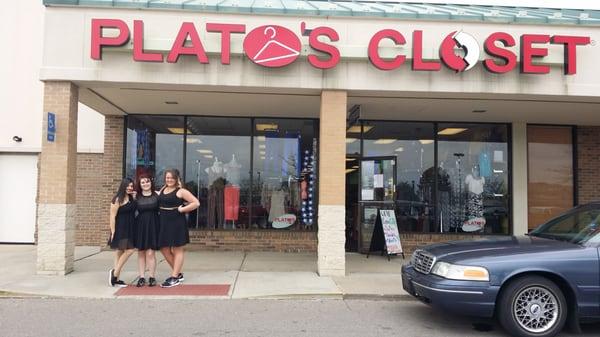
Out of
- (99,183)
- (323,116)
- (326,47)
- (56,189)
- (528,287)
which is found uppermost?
(326,47)

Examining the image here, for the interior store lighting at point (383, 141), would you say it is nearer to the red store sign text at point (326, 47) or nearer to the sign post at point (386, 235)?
the sign post at point (386, 235)

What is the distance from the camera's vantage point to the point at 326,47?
29.1ft

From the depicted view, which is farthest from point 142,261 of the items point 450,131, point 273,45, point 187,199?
point 450,131

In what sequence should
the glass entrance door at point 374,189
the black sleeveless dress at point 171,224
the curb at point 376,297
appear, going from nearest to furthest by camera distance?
the curb at point 376,297 → the black sleeveless dress at point 171,224 → the glass entrance door at point 374,189

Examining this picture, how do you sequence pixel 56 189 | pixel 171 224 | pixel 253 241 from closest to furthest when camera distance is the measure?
1. pixel 171 224
2. pixel 56 189
3. pixel 253 241

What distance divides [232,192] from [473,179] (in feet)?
19.1

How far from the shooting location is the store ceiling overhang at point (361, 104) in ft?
32.0

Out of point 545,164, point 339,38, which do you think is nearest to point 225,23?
point 339,38

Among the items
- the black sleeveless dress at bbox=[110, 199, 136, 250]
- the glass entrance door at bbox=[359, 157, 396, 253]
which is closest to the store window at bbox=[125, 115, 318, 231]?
the glass entrance door at bbox=[359, 157, 396, 253]

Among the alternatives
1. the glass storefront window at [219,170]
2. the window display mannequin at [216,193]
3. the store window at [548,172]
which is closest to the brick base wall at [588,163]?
the store window at [548,172]

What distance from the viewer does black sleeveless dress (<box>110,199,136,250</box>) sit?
321 inches

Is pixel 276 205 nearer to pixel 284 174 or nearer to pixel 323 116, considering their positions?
pixel 284 174

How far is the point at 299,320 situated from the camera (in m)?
6.48

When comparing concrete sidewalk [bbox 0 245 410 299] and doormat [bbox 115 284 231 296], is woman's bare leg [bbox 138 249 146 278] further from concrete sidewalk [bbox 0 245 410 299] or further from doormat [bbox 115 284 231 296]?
concrete sidewalk [bbox 0 245 410 299]
